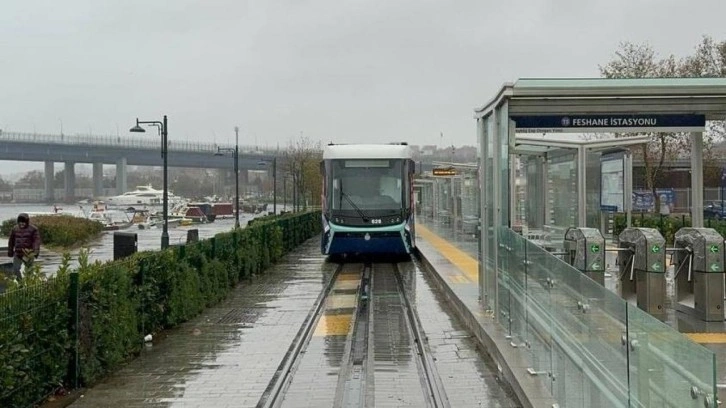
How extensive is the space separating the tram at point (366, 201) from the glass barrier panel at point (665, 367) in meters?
17.2

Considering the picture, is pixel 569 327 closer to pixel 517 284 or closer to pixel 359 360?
pixel 517 284

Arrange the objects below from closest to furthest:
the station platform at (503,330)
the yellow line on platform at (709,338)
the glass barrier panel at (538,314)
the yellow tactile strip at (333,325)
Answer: the glass barrier panel at (538,314) < the station platform at (503,330) < the yellow line on platform at (709,338) < the yellow tactile strip at (333,325)

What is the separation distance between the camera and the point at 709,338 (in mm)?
9328

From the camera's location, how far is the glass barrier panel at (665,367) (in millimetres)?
3385

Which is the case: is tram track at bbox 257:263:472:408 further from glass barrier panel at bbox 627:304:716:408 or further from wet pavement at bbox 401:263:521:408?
glass barrier panel at bbox 627:304:716:408

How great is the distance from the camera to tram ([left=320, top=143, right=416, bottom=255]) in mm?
21531

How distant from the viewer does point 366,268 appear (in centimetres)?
2216

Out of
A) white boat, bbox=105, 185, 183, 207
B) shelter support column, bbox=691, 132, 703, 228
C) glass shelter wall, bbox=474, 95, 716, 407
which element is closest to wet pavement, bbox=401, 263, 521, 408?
glass shelter wall, bbox=474, 95, 716, 407

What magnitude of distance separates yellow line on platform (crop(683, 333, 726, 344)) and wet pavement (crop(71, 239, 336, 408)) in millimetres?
4860

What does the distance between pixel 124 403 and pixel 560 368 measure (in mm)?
3984

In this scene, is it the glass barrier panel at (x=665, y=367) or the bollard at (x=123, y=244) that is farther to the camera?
the bollard at (x=123, y=244)

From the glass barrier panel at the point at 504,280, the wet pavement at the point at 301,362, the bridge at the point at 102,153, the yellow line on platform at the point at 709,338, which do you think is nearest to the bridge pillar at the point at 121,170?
the bridge at the point at 102,153

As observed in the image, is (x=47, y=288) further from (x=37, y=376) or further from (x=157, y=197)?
(x=157, y=197)

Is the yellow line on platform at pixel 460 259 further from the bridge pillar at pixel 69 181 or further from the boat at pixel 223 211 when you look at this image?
the bridge pillar at pixel 69 181
